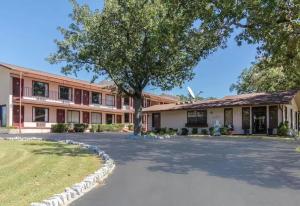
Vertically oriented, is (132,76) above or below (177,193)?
above

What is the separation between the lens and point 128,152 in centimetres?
1655

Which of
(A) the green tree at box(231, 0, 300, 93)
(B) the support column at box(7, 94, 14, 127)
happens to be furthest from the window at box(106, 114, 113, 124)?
(A) the green tree at box(231, 0, 300, 93)

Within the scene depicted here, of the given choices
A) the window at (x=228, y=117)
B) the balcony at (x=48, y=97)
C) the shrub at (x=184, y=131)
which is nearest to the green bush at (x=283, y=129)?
the window at (x=228, y=117)

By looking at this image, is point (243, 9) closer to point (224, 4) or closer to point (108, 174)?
point (224, 4)

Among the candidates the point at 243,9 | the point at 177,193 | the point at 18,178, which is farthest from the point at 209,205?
the point at 243,9

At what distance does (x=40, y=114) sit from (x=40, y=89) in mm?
2649

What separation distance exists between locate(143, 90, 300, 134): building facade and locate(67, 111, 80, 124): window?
431 inches

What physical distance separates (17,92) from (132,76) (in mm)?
14952

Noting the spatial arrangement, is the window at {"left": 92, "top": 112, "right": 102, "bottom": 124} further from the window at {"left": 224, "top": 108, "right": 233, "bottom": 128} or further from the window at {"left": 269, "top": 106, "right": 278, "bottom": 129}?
the window at {"left": 269, "top": 106, "right": 278, "bottom": 129}

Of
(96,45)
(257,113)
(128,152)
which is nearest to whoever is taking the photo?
(128,152)

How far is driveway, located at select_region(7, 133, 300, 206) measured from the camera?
8094 millimetres

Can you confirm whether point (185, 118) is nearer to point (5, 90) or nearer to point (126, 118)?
point (126, 118)

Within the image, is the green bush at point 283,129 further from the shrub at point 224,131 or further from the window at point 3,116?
the window at point 3,116

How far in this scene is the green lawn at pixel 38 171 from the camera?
842 cm
